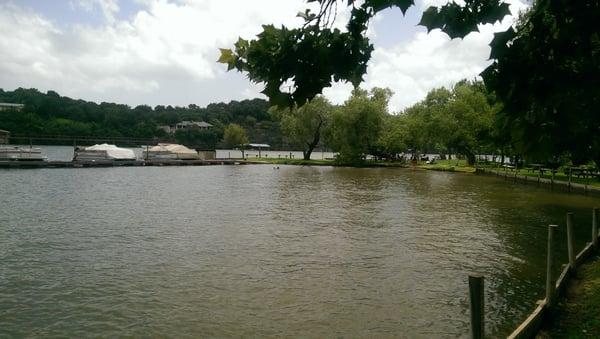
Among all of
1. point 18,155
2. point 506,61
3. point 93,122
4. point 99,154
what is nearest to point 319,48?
point 506,61

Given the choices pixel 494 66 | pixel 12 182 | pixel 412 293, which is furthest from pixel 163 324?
pixel 12 182

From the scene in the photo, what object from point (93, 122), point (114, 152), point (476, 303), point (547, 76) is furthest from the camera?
point (93, 122)

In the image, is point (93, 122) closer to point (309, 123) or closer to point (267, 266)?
point (309, 123)

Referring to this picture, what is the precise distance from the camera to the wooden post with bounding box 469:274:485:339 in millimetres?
5418

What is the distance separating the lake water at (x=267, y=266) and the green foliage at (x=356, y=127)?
48.7m

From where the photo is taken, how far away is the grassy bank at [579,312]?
7.84m

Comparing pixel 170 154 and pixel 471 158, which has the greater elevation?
pixel 170 154

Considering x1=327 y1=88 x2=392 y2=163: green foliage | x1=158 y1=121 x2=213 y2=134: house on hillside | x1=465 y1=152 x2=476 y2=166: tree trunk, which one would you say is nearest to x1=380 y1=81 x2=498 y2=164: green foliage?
x1=465 y1=152 x2=476 y2=166: tree trunk

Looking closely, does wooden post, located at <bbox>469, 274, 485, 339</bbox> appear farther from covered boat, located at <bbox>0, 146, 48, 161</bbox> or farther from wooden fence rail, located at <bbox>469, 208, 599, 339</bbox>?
covered boat, located at <bbox>0, 146, 48, 161</bbox>

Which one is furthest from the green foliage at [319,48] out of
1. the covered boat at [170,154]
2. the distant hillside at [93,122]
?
the distant hillside at [93,122]

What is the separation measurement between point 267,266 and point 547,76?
11.2 m

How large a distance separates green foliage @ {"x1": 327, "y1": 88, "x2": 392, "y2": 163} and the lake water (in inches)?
1918

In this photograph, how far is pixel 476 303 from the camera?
557cm

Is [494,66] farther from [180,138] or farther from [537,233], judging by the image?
[180,138]
